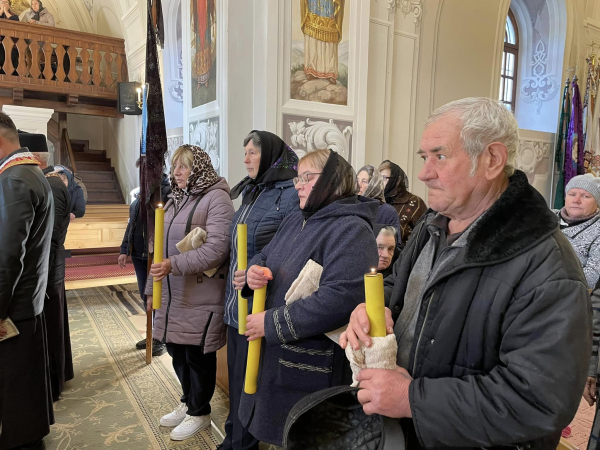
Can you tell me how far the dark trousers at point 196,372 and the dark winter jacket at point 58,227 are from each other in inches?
46.0

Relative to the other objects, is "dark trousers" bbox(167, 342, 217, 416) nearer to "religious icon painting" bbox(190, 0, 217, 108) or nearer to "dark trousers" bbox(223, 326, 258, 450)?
"dark trousers" bbox(223, 326, 258, 450)

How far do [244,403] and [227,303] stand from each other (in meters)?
0.59

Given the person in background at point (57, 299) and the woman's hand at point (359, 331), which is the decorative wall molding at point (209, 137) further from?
the woman's hand at point (359, 331)

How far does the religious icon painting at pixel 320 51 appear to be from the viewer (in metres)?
4.52

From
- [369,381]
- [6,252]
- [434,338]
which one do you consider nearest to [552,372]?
[434,338]

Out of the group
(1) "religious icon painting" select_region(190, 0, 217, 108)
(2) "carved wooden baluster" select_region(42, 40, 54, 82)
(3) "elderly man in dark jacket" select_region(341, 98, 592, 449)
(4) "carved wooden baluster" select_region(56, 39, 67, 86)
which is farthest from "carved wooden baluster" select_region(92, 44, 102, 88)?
(3) "elderly man in dark jacket" select_region(341, 98, 592, 449)

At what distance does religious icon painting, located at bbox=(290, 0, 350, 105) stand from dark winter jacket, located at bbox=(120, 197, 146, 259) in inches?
79.9

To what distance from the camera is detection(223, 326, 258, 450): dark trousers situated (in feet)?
6.88

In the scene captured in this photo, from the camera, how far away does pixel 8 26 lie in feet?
28.5

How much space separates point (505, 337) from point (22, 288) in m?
2.17

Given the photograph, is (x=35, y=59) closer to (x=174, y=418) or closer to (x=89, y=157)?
(x=89, y=157)

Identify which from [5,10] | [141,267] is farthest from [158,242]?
[5,10]

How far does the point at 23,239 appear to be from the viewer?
6.53ft

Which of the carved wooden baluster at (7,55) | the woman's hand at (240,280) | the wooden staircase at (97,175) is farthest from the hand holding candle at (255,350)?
the wooden staircase at (97,175)
